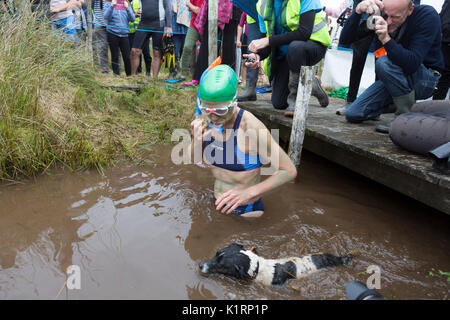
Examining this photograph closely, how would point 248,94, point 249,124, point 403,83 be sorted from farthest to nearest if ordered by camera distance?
point 248,94
point 403,83
point 249,124

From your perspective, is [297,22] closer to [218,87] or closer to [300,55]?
[300,55]

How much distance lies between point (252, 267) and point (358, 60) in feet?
12.4

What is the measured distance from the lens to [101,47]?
7105 mm

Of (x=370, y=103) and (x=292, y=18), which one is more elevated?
(x=292, y=18)

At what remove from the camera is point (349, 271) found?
2.29m

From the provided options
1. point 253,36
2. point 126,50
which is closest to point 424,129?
point 253,36

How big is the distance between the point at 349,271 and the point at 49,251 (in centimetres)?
214

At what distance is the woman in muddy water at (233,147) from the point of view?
2.35 m

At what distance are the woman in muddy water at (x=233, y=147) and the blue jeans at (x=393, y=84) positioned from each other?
1.80 metres

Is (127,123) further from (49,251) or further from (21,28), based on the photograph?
(49,251)

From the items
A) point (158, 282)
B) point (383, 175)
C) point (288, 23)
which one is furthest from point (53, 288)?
point (288, 23)

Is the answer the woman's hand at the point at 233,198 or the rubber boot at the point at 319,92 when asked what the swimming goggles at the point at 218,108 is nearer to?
the woman's hand at the point at 233,198

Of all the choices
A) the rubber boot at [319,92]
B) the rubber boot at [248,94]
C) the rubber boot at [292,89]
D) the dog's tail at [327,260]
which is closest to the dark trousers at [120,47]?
the rubber boot at [248,94]
